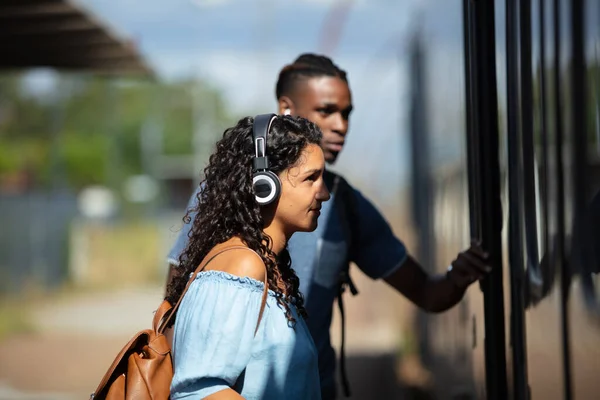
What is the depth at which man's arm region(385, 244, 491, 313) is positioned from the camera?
307cm

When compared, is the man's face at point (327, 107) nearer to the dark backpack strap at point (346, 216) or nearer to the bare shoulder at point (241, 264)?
the dark backpack strap at point (346, 216)

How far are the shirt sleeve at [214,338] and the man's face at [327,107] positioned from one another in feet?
4.32

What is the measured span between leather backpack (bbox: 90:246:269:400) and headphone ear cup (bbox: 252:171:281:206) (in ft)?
0.47

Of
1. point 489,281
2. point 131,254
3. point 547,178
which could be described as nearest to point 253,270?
point 547,178

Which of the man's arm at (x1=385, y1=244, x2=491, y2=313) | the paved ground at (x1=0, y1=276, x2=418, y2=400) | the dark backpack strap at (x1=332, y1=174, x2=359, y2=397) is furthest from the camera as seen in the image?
the paved ground at (x1=0, y1=276, x2=418, y2=400)

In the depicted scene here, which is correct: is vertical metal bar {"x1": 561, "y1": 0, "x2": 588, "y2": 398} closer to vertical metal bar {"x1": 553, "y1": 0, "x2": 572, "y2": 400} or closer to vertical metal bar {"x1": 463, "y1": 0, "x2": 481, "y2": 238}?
vertical metal bar {"x1": 553, "y1": 0, "x2": 572, "y2": 400}

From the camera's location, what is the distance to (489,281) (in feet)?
9.93

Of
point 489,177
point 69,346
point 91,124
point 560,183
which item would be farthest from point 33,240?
point 91,124

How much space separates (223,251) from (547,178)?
0.73 meters

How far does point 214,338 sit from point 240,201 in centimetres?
40

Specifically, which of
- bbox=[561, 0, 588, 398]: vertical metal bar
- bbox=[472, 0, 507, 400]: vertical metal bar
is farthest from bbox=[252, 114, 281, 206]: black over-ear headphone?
bbox=[472, 0, 507, 400]: vertical metal bar

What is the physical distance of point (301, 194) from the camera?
7.80ft

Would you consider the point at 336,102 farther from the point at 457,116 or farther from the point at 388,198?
the point at 388,198

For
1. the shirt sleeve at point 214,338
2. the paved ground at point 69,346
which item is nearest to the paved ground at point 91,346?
the paved ground at point 69,346
